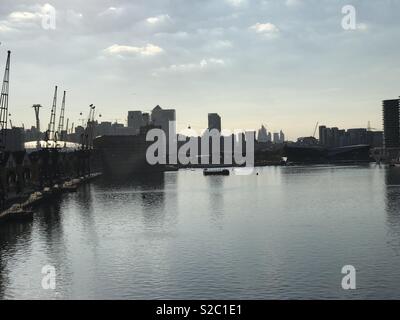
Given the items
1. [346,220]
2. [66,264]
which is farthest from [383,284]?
[346,220]

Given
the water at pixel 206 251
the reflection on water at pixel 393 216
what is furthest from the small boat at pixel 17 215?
the reflection on water at pixel 393 216

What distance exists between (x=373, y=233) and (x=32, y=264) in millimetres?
48342

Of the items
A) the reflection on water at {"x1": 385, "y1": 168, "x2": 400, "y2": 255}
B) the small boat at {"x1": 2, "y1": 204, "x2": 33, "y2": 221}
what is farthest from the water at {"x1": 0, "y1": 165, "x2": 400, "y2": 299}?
the small boat at {"x1": 2, "y1": 204, "x2": 33, "y2": 221}

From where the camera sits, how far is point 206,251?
6575 cm

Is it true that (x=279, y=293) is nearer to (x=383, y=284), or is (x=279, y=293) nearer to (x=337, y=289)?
(x=337, y=289)

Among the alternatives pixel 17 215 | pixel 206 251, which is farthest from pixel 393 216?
pixel 17 215

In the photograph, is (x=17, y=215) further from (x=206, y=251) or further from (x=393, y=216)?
(x=393, y=216)

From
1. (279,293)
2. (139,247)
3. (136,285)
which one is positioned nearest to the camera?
(279,293)

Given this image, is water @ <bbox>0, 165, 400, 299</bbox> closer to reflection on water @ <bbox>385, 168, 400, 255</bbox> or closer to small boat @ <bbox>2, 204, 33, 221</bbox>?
reflection on water @ <bbox>385, 168, 400, 255</bbox>

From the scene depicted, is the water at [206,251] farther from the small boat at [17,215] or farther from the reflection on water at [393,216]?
the small boat at [17,215]

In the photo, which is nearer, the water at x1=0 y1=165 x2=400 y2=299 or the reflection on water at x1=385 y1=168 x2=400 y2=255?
the water at x1=0 y1=165 x2=400 y2=299

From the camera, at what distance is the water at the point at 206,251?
48.8 meters

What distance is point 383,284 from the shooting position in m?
48.8

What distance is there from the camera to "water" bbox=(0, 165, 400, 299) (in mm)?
48844
